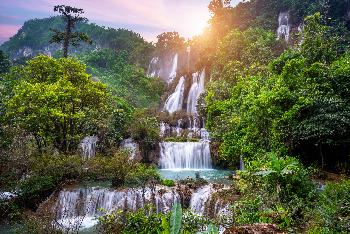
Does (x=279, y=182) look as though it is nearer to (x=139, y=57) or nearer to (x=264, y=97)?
(x=264, y=97)

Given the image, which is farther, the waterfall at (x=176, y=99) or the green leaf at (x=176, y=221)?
the waterfall at (x=176, y=99)

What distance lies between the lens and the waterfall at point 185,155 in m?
27.0

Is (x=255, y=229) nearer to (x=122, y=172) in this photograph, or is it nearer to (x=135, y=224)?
(x=135, y=224)

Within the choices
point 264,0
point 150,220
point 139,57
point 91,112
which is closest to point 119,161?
point 91,112

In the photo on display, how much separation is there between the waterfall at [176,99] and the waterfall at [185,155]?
13590 millimetres

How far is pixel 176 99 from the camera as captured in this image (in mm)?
41688

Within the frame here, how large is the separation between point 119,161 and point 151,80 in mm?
39280

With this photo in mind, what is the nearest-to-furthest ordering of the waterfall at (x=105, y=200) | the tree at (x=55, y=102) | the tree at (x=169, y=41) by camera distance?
the waterfall at (x=105, y=200)
the tree at (x=55, y=102)
the tree at (x=169, y=41)

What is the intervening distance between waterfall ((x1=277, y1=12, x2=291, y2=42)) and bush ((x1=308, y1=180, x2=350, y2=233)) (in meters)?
38.1

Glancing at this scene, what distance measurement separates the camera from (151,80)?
55.6 metres

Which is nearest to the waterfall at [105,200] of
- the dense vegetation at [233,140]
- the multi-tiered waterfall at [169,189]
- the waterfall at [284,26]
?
the multi-tiered waterfall at [169,189]

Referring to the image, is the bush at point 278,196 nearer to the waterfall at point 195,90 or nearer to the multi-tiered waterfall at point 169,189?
the multi-tiered waterfall at point 169,189

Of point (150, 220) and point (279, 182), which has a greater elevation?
point (279, 182)

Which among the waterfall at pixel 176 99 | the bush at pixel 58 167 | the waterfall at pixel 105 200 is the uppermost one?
the waterfall at pixel 176 99
